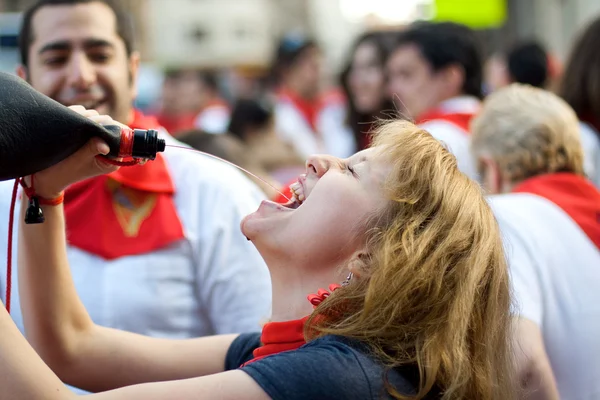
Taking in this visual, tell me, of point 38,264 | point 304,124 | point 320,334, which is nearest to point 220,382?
point 320,334

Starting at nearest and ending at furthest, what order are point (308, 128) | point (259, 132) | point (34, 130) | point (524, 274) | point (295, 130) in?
point (34, 130) → point (524, 274) → point (259, 132) → point (295, 130) → point (308, 128)

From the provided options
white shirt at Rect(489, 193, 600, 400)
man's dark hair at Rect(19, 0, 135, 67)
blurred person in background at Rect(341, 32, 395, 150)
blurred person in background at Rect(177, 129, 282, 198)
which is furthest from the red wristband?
blurred person in background at Rect(341, 32, 395, 150)

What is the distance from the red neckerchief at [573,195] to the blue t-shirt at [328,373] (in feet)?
4.29

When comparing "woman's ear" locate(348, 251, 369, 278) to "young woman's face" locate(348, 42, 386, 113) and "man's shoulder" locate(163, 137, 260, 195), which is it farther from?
"young woman's face" locate(348, 42, 386, 113)

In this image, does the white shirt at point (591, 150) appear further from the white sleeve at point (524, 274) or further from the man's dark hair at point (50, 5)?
the man's dark hair at point (50, 5)

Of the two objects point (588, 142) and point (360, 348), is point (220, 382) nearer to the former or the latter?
point (360, 348)

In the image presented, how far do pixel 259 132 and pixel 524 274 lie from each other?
13.3 feet

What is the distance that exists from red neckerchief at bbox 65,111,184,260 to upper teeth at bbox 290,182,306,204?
2.34ft

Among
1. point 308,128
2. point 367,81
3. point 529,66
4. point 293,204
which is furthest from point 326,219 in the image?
point 308,128

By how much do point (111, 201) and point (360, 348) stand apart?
4.26 feet

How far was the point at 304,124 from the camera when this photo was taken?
9.42m

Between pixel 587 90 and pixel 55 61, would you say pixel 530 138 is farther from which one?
pixel 55 61

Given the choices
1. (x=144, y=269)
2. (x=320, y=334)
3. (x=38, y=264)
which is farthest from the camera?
(x=144, y=269)

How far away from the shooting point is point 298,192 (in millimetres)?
2330
